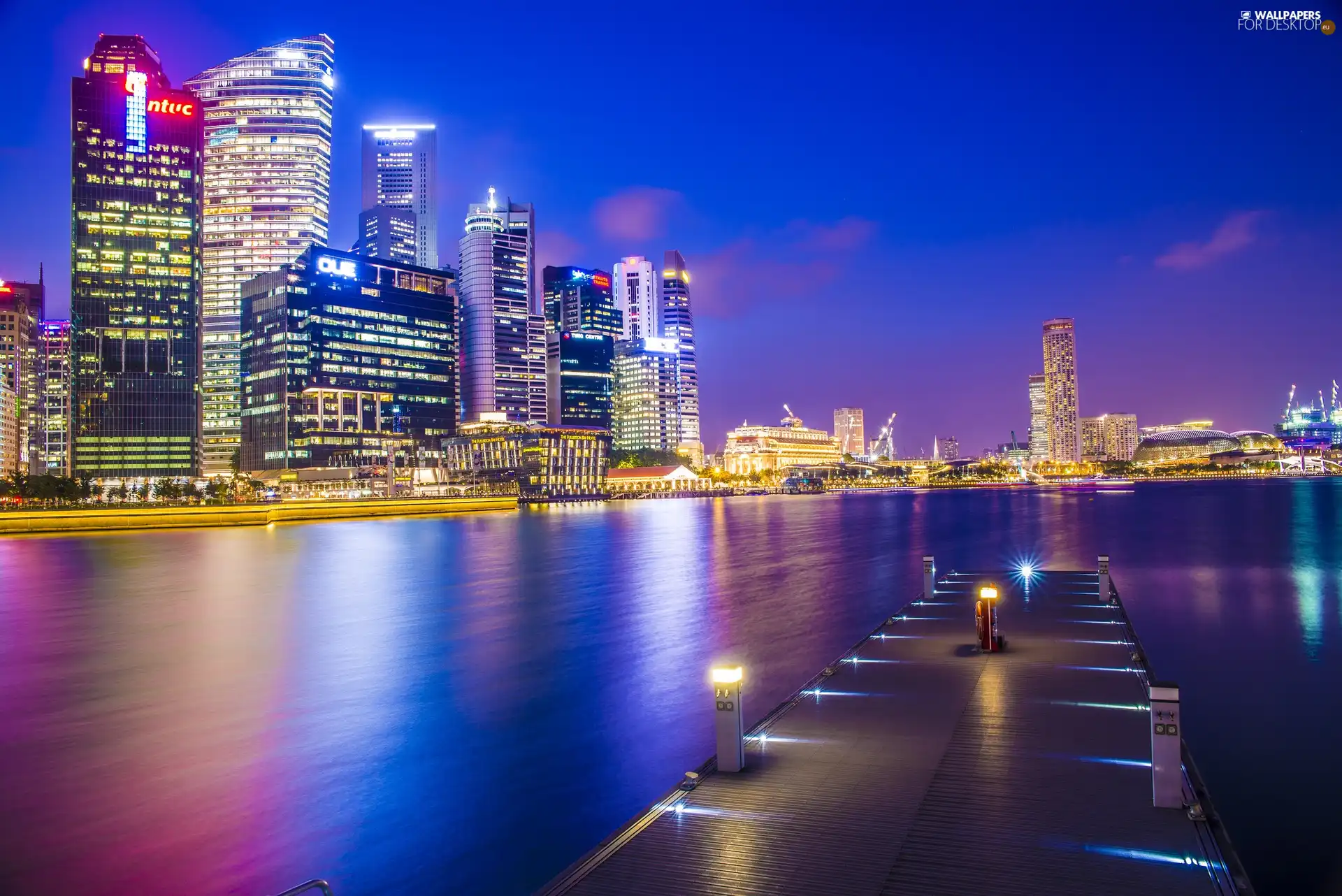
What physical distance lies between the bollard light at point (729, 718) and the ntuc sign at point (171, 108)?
213 m

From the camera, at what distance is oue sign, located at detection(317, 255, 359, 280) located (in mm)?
177250

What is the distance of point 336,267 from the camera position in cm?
17988

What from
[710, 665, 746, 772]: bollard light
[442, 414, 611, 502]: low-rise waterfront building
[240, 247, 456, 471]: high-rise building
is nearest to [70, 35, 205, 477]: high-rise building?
[240, 247, 456, 471]: high-rise building

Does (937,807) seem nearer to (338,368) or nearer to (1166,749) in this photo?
(1166,749)

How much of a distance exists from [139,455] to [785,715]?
180655mm

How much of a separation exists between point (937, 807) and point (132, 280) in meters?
194

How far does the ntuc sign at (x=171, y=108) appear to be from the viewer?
180000 millimetres

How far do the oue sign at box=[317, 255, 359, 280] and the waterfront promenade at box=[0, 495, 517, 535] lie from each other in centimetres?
6078

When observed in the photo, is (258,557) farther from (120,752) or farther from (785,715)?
(785,715)

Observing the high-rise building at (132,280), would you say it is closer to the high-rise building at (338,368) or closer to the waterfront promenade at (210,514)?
the high-rise building at (338,368)

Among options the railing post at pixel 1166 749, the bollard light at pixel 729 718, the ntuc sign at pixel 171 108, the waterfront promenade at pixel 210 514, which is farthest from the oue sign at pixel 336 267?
the railing post at pixel 1166 749

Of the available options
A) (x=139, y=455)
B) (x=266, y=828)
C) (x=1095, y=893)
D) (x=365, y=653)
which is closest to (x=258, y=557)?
(x=365, y=653)

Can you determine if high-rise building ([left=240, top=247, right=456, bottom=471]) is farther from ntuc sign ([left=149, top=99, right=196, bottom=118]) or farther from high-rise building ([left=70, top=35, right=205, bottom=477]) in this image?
ntuc sign ([left=149, top=99, right=196, bottom=118])

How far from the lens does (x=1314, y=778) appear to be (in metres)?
13.5
